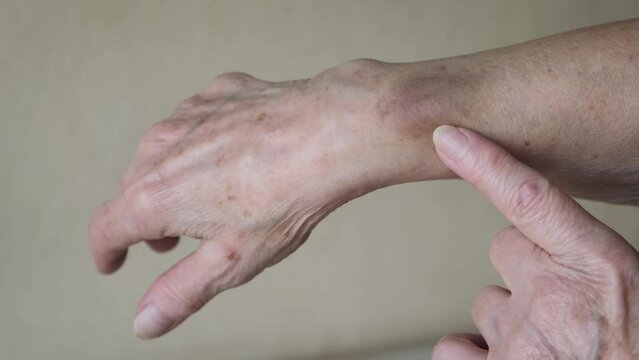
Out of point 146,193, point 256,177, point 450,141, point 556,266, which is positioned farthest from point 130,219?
point 556,266

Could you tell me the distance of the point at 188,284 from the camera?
0.79 metres

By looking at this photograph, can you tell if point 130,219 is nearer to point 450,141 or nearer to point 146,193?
point 146,193

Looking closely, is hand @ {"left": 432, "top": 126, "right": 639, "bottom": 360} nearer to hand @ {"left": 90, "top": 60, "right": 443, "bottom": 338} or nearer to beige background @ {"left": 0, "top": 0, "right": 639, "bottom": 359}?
hand @ {"left": 90, "top": 60, "right": 443, "bottom": 338}

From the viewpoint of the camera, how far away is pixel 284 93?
32.5 inches

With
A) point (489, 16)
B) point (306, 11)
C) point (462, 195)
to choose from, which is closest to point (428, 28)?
point (489, 16)

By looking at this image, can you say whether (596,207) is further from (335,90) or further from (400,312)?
(335,90)

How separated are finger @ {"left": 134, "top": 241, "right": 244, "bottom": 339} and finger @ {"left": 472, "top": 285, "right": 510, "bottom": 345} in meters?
0.31

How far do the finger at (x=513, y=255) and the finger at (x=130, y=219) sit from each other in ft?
1.33

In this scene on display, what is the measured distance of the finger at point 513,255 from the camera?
0.75 m

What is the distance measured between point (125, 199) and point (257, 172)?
177 mm

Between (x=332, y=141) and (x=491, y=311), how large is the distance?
11.2 inches

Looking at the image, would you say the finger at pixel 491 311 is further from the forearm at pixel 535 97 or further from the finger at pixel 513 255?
the forearm at pixel 535 97

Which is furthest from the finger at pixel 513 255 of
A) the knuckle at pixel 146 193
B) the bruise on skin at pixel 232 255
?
the knuckle at pixel 146 193

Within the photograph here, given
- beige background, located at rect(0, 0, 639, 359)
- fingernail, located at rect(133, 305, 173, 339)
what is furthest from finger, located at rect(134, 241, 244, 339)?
beige background, located at rect(0, 0, 639, 359)
